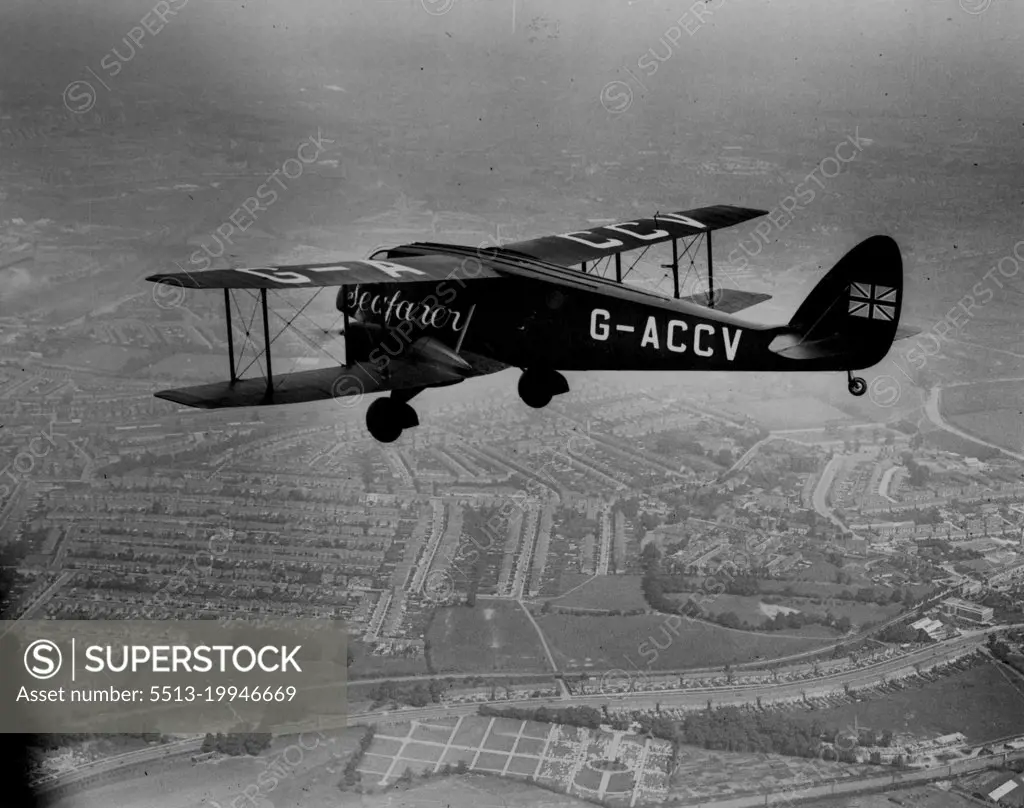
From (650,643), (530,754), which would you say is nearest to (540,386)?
(530,754)

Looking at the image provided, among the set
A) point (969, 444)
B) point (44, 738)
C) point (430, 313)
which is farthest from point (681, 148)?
point (44, 738)

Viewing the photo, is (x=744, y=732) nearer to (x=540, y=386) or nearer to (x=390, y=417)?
(x=540, y=386)

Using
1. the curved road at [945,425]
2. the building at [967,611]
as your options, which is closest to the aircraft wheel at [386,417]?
the building at [967,611]

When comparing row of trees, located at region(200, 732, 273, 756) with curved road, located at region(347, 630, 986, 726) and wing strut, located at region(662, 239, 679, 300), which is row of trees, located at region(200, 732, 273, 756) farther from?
wing strut, located at region(662, 239, 679, 300)

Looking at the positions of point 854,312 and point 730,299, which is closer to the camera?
point 854,312

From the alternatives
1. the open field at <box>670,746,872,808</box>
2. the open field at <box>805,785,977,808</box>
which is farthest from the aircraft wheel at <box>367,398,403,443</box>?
the open field at <box>805,785,977,808</box>

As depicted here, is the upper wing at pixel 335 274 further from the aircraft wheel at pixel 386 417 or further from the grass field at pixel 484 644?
the grass field at pixel 484 644
